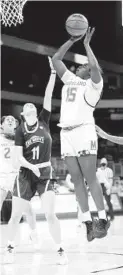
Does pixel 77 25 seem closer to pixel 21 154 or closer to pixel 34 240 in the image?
pixel 21 154

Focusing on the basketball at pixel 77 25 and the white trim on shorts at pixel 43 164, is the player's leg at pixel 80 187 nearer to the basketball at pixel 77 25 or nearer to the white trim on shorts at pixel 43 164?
the basketball at pixel 77 25

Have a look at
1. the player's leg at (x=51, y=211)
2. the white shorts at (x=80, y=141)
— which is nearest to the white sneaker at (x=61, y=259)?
the player's leg at (x=51, y=211)

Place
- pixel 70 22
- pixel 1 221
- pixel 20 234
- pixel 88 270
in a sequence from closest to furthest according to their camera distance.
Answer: pixel 70 22, pixel 88 270, pixel 20 234, pixel 1 221

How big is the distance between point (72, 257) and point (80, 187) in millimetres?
2053

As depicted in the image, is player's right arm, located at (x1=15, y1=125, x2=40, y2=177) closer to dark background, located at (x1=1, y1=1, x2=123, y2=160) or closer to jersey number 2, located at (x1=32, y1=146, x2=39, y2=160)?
jersey number 2, located at (x1=32, y1=146, x2=39, y2=160)

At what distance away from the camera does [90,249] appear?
6.86 metres

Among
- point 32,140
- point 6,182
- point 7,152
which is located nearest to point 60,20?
point 7,152

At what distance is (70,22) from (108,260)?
300cm

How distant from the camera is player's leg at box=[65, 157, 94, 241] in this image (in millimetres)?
4324

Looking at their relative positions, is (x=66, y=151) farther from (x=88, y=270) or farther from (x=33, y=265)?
(x=33, y=265)

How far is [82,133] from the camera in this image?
14.1ft

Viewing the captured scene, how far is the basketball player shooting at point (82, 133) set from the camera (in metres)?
4.26

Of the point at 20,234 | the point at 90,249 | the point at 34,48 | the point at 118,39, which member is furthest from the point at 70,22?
the point at 118,39

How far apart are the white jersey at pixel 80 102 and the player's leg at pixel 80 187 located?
35 centimetres
